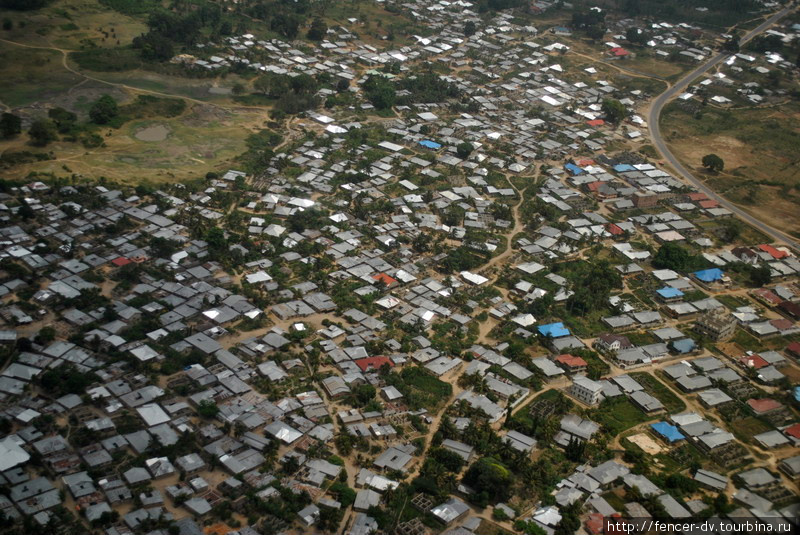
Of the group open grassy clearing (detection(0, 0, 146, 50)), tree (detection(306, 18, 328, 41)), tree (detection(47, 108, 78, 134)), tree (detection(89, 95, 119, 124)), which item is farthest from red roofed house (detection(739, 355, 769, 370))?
open grassy clearing (detection(0, 0, 146, 50))

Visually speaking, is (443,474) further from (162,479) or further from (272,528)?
(162,479)

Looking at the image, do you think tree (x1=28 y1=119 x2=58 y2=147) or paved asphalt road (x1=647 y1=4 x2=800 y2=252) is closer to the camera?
tree (x1=28 y1=119 x2=58 y2=147)

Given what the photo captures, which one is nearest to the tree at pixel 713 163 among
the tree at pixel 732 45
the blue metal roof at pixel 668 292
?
the blue metal roof at pixel 668 292

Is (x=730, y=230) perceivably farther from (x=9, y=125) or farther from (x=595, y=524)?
(x=9, y=125)

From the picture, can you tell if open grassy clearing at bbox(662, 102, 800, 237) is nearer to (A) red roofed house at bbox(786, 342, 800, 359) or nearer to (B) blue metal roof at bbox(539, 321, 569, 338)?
(A) red roofed house at bbox(786, 342, 800, 359)

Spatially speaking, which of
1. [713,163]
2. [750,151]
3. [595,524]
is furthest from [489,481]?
[750,151]

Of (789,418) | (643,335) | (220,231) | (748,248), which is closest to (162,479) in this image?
(220,231)
